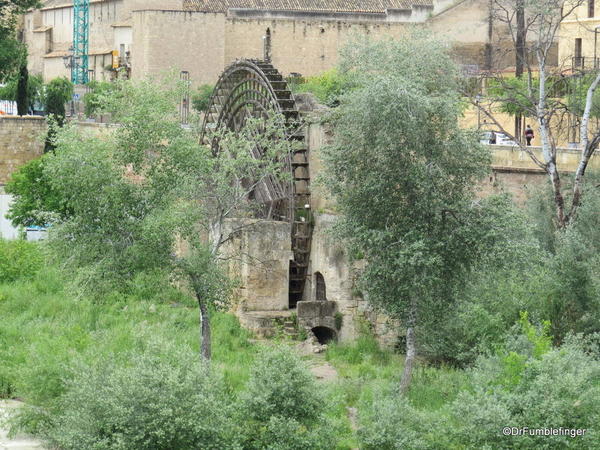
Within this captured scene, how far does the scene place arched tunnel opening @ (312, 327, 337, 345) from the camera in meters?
23.2

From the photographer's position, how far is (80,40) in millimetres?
Result: 59219

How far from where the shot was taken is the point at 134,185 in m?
18.8

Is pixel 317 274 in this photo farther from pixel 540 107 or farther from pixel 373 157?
pixel 373 157

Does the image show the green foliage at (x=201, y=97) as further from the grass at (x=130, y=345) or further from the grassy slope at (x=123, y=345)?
the grassy slope at (x=123, y=345)

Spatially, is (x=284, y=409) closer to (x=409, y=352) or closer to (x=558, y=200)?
(x=409, y=352)

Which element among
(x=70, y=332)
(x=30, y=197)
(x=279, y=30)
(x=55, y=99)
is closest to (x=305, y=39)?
(x=279, y=30)

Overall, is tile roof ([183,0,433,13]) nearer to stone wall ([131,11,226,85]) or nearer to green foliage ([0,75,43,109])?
stone wall ([131,11,226,85])

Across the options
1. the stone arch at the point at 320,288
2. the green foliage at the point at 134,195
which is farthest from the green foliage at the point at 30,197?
the green foliage at the point at 134,195

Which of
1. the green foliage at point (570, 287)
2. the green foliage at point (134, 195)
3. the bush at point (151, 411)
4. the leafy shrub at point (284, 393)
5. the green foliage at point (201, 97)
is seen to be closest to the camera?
the bush at point (151, 411)

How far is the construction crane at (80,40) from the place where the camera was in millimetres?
57603

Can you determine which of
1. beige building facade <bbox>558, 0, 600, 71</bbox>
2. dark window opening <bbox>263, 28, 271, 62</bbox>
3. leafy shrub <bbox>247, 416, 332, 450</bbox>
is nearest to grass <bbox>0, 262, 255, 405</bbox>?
leafy shrub <bbox>247, 416, 332, 450</bbox>

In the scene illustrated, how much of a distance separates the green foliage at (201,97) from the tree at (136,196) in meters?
25.5

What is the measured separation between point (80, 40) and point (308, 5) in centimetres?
1215

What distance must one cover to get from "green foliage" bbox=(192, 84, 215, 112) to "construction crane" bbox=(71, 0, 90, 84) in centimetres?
1191
